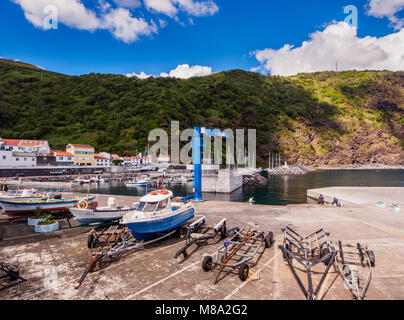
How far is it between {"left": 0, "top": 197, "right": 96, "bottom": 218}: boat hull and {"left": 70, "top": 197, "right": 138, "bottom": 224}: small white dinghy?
309 cm

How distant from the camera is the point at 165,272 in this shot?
795 cm

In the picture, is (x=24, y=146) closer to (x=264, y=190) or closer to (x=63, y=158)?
(x=63, y=158)

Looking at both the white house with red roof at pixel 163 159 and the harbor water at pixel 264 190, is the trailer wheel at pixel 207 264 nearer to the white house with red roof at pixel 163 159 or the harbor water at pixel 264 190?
the harbor water at pixel 264 190

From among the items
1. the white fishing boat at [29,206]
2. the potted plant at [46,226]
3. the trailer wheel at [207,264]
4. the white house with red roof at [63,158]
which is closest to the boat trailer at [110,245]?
the trailer wheel at [207,264]

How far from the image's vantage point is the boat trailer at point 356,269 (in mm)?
6379

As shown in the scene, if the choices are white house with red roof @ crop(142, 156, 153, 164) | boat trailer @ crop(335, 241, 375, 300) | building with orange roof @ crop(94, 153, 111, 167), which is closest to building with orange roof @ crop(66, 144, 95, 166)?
building with orange roof @ crop(94, 153, 111, 167)

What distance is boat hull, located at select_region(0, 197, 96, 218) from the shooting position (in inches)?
610

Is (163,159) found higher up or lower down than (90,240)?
higher up

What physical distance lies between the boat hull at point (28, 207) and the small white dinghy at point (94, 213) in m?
3.09

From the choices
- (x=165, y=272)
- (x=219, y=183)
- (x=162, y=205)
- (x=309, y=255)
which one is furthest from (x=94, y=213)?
(x=219, y=183)

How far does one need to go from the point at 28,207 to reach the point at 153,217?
39.8ft

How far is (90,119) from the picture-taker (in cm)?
14600

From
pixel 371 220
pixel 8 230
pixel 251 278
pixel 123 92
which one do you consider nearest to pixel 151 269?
pixel 251 278
